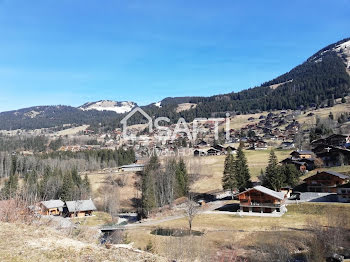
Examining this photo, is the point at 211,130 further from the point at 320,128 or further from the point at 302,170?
the point at 302,170

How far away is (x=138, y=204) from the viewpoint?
73062 mm

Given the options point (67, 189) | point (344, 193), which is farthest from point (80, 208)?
point (344, 193)

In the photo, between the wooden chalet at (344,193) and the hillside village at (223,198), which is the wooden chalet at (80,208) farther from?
the wooden chalet at (344,193)

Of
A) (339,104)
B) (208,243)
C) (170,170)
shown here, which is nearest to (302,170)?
(170,170)

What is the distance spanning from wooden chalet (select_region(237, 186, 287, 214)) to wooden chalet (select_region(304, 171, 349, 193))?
9696mm

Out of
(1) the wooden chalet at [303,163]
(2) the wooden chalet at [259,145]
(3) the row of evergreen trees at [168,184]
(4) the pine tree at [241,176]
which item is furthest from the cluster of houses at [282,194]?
(2) the wooden chalet at [259,145]

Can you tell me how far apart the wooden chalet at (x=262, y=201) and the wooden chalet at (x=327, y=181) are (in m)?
9.70

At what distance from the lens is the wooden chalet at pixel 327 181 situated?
5388cm

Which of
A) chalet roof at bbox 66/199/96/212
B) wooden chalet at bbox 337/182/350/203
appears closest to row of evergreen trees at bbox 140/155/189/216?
chalet roof at bbox 66/199/96/212

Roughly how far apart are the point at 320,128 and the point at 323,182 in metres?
62.0

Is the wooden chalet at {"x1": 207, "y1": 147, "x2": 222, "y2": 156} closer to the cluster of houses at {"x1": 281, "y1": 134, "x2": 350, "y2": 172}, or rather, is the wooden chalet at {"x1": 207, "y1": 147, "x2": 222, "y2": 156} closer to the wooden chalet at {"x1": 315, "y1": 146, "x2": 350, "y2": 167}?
the cluster of houses at {"x1": 281, "y1": 134, "x2": 350, "y2": 172}

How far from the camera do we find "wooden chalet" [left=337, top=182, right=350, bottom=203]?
→ 159 ft

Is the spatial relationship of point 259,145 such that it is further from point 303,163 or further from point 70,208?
point 70,208

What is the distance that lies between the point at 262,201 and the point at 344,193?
13.1 meters
